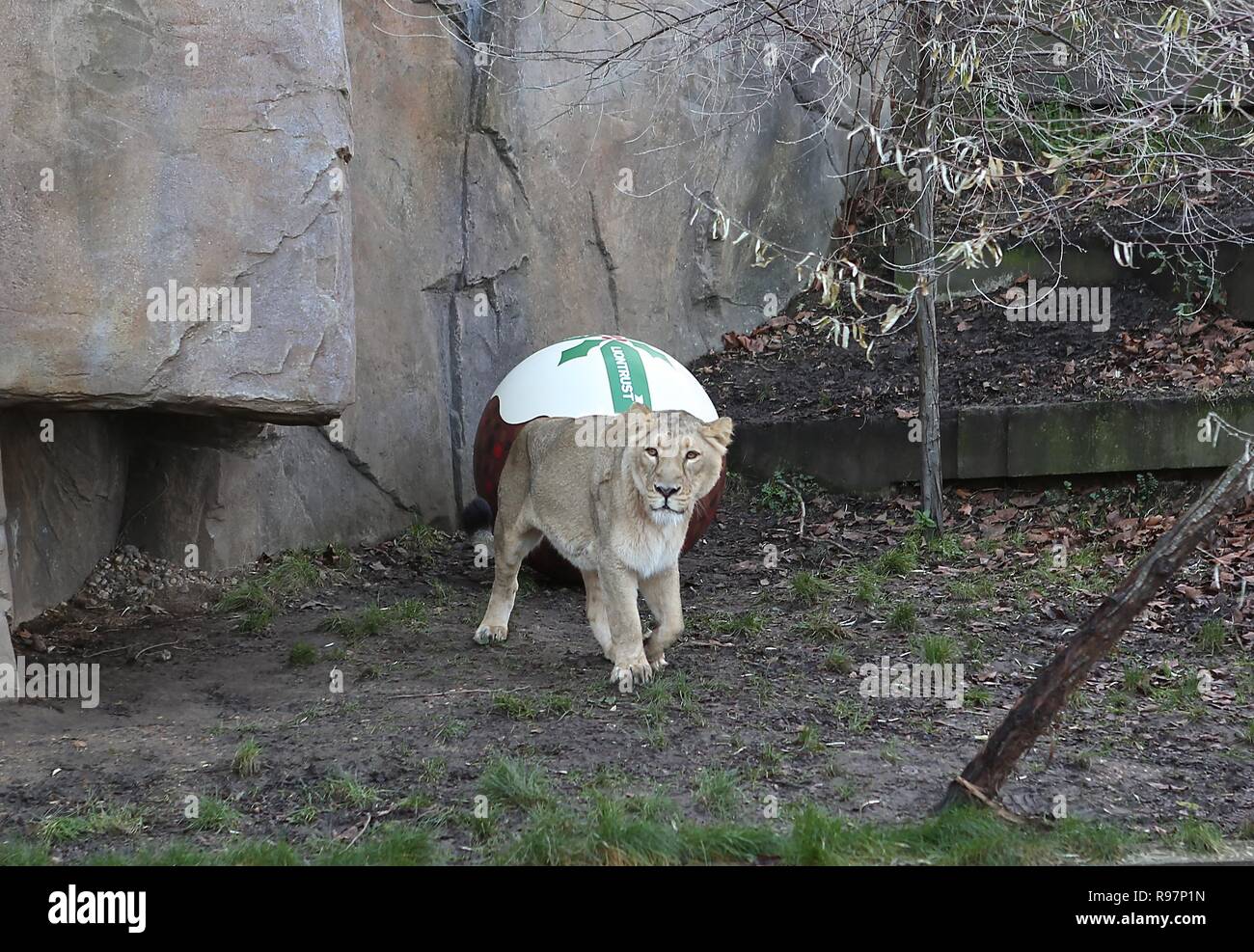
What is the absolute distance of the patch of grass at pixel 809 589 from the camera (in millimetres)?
7457

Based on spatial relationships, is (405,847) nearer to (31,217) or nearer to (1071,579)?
(31,217)

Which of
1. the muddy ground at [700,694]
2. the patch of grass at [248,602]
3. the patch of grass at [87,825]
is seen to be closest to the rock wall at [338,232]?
the patch of grass at [248,602]

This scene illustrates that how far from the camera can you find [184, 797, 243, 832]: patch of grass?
450 cm

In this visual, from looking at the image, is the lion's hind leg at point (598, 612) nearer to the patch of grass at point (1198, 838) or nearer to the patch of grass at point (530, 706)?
the patch of grass at point (530, 706)

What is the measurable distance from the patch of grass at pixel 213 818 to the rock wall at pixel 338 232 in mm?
2077

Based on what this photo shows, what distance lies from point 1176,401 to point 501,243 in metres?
4.57

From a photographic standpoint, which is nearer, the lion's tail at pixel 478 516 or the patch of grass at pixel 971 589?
the patch of grass at pixel 971 589

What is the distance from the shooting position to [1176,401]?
8.14 metres

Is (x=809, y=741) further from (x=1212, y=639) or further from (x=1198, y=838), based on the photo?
(x=1212, y=639)

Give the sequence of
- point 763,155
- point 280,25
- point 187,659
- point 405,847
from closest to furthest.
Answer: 1. point 405,847
2. point 280,25
3. point 187,659
4. point 763,155

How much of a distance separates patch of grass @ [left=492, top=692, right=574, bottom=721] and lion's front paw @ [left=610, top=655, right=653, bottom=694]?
0.26m

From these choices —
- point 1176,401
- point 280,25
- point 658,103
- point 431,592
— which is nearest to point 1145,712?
point 1176,401

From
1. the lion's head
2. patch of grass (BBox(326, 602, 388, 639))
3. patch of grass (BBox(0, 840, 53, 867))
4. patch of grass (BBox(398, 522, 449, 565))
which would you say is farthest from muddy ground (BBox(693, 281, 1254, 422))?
patch of grass (BBox(0, 840, 53, 867))
